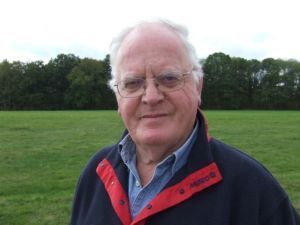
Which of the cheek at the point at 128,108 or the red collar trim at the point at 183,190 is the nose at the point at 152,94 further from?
the red collar trim at the point at 183,190

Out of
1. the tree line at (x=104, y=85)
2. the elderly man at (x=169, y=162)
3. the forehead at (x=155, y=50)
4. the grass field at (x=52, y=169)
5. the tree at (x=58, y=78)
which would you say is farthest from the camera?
the tree at (x=58, y=78)

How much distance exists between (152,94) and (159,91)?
4 centimetres

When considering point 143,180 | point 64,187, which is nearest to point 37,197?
point 64,187

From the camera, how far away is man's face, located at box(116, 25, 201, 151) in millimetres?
2295

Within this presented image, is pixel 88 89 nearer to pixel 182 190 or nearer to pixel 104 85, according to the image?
pixel 104 85

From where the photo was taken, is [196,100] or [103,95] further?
[103,95]

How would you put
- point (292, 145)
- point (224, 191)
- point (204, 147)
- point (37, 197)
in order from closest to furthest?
point (224, 191), point (204, 147), point (37, 197), point (292, 145)

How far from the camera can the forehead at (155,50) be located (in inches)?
90.2

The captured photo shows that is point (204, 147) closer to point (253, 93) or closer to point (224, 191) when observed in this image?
point (224, 191)

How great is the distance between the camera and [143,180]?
249 centimetres

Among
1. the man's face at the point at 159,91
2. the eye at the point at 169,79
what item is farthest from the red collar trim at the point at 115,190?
the eye at the point at 169,79

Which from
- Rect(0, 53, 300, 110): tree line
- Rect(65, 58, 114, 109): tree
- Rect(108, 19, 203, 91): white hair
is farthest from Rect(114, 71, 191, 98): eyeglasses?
Rect(65, 58, 114, 109): tree

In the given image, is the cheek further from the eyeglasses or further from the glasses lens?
the glasses lens

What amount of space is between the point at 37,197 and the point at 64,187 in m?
0.92
